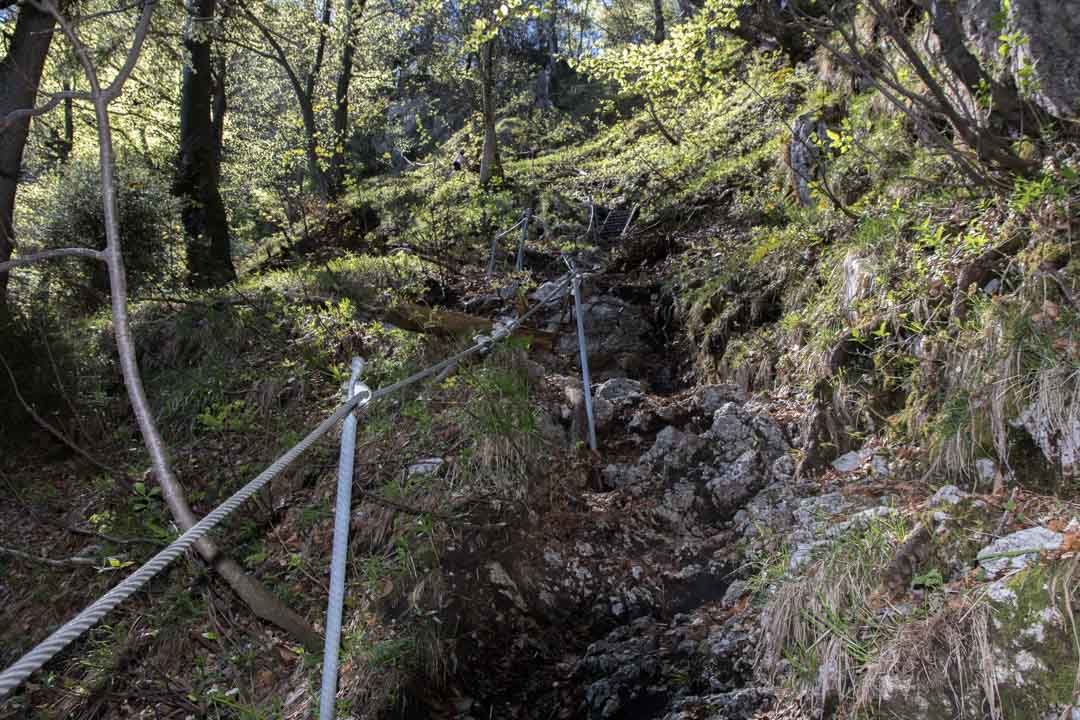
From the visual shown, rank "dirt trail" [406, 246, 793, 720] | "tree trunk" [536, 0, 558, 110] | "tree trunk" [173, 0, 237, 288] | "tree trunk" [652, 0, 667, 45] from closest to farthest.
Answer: "dirt trail" [406, 246, 793, 720], "tree trunk" [173, 0, 237, 288], "tree trunk" [652, 0, 667, 45], "tree trunk" [536, 0, 558, 110]

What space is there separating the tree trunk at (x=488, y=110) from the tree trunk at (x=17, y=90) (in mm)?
6341

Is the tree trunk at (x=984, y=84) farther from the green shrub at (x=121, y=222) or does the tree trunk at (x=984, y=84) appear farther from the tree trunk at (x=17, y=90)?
the green shrub at (x=121, y=222)

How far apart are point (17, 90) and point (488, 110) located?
7.05 m

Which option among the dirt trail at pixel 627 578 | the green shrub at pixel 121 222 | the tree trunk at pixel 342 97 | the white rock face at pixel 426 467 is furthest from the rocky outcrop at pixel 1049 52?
the tree trunk at pixel 342 97

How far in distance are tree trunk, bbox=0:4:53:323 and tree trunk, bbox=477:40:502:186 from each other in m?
6.34

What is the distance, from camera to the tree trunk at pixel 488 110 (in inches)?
434

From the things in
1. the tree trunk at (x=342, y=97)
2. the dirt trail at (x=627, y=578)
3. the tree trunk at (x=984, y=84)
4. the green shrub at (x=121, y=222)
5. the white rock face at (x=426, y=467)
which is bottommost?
the dirt trail at (x=627, y=578)

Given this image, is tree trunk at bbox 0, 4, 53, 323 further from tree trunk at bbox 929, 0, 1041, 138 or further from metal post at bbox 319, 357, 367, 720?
tree trunk at bbox 929, 0, 1041, 138

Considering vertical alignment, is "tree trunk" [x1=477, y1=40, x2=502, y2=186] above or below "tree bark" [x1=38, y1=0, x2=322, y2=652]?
above

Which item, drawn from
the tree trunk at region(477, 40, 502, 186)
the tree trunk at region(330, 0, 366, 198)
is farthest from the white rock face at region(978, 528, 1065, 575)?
the tree trunk at region(330, 0, 366, 198)

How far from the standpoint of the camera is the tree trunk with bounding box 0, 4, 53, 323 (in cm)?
576

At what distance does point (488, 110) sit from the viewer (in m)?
11.4

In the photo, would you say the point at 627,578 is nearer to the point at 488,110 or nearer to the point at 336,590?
the point at 336,590

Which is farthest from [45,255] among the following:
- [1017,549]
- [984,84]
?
[984,84]
